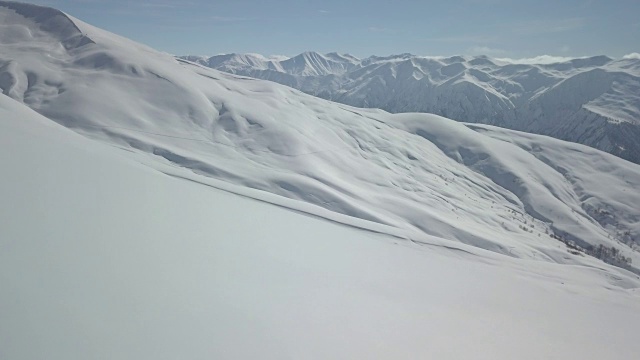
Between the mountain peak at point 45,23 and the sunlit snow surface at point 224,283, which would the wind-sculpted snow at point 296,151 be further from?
the sunlit snow surface at point 224,283

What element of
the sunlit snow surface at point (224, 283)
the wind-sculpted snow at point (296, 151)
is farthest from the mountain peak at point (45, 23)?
the sunlit snow surface at point (224, 283)

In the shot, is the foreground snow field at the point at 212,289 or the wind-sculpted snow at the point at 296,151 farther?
the wind-sculpted snow at the point at 296,151

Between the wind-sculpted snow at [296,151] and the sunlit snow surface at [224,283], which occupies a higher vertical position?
the wind-sculpted snow at [296,151]

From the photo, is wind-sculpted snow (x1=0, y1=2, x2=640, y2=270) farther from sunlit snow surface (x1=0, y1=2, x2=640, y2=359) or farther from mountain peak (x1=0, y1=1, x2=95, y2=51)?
sunlit snow surface (x1=0, y1=2, x2=640, y2=359)

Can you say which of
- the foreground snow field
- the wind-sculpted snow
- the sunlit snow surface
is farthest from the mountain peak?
the foreground snow field

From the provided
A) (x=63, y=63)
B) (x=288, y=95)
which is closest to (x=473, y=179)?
(x=288, y=95)

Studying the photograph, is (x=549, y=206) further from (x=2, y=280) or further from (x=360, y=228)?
(x=2, y=280)
